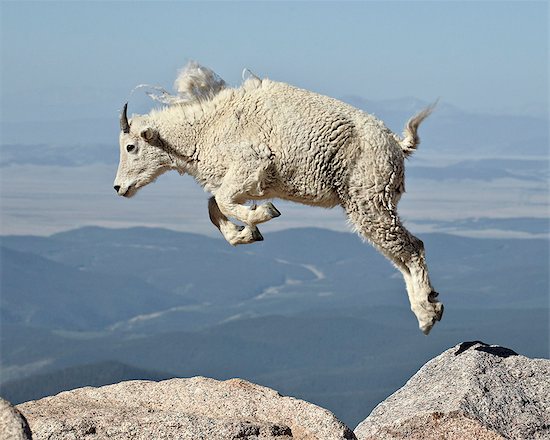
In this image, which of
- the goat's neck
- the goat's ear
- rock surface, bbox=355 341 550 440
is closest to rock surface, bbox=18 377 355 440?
rock surface, bbox=355 341 550 440

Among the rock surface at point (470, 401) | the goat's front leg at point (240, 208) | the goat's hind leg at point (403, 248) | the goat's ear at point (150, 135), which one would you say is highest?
the goat's ear at point (150, 135)

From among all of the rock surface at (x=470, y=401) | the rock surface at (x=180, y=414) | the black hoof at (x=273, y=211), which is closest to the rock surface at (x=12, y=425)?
the rock surface at (x=180, y=414)

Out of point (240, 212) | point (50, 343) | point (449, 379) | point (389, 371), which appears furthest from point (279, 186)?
point (50, 343)

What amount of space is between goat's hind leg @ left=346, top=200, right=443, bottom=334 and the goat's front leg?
865 millimetres

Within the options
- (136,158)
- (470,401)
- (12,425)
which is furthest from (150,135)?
(470,401)

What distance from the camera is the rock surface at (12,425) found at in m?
9.20

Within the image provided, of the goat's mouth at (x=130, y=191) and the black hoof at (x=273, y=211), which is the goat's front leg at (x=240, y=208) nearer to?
the black hoof at (x=273, y=211)

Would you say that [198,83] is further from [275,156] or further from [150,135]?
[275,156]

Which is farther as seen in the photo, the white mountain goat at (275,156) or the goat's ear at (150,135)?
the goat's ear at (150,135)

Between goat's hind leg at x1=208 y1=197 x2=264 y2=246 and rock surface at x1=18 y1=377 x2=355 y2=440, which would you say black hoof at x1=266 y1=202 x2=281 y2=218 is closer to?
goat's hind leg at x1=208 y1=197 x2=264 y2=246

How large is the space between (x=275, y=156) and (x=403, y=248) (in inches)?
59.3

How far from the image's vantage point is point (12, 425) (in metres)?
9.27

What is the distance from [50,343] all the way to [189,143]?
626 ft

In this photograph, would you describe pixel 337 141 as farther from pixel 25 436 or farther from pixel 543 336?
pixel 543 336
